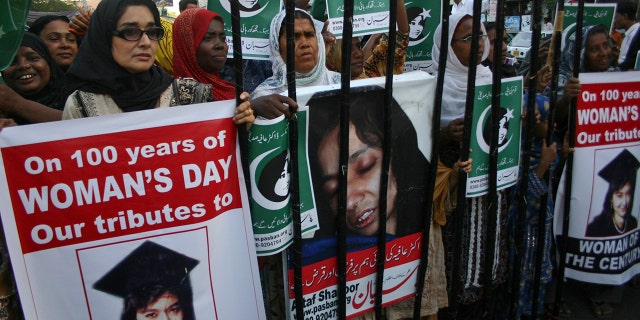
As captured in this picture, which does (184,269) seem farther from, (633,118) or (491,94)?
(633,118)

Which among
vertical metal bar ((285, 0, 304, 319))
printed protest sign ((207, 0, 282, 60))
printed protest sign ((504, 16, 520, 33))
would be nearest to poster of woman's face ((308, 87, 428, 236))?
vertical metal bar ((285, 0, 304, 319))

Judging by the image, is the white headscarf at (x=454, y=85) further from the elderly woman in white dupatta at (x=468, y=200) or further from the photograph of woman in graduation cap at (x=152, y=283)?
the photograph of woman in graduation cap at (x=152, y=283)

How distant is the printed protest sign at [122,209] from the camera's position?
5.22 ft

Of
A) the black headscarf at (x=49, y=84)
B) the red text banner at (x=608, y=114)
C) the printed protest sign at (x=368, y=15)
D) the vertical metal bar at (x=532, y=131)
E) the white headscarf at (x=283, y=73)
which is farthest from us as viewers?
the printed protest sign at (x=368, y=15)

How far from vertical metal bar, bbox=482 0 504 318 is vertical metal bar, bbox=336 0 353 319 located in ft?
2.36

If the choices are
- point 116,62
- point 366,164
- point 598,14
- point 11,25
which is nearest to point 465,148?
point 366,164

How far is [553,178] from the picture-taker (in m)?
2.93

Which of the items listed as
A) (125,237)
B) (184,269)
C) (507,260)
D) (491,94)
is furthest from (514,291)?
(125,237)

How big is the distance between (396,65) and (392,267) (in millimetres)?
1404

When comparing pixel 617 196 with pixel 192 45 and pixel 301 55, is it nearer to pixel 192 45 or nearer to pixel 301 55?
pixel 301 55

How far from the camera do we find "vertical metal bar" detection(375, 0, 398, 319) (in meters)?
1.89

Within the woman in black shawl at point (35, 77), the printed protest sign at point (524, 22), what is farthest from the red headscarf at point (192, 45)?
the printed protest sign at point (524, 22)

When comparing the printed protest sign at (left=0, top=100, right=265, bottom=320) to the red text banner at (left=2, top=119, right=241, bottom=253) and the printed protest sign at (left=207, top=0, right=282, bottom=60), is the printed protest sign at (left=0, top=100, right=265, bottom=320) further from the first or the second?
Answer: the printed protest sign at (left=207, top=0, right=282, bottom=60)

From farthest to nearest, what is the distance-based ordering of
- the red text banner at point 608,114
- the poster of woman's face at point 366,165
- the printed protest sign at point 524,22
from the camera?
the printed protest sign at point 524,22, the red text banner at point 608,114, the poster of woman's face at point 366,165
